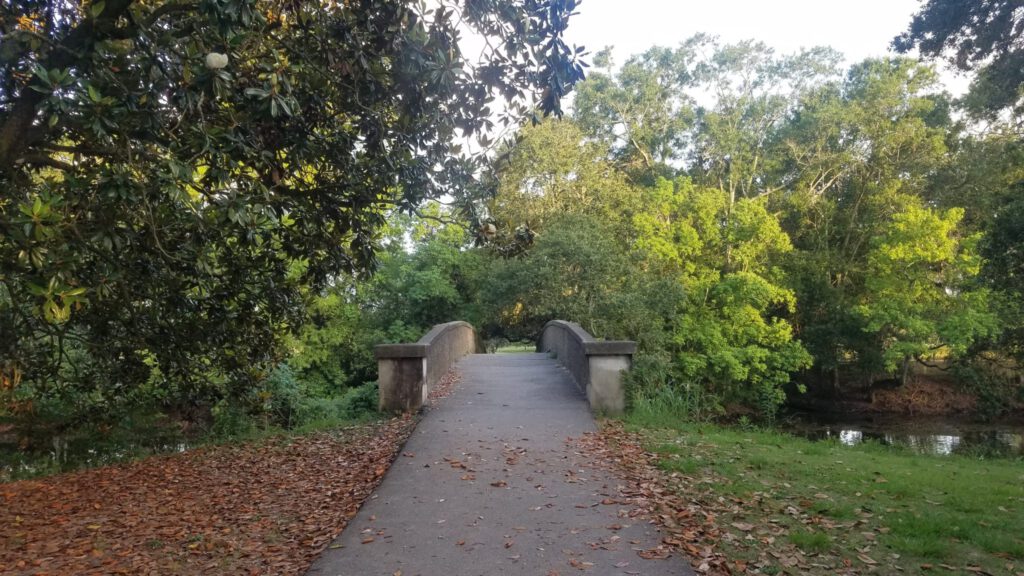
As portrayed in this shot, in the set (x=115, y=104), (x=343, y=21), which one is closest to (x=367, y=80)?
(x=343, y=21)

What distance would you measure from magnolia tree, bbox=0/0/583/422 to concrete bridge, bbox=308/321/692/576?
2.31 m

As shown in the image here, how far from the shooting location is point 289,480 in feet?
25.1

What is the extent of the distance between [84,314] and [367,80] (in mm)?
4003

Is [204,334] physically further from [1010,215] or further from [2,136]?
[1010,215]

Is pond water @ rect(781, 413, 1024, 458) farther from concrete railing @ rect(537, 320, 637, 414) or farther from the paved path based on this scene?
the paved path

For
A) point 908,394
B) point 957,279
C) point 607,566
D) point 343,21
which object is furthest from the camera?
point 908,394

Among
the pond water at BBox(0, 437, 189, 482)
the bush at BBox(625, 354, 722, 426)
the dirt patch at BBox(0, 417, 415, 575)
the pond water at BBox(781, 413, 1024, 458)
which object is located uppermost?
the bush at BBox(625, 354, 722, 426)

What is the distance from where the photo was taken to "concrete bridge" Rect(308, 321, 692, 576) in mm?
4578

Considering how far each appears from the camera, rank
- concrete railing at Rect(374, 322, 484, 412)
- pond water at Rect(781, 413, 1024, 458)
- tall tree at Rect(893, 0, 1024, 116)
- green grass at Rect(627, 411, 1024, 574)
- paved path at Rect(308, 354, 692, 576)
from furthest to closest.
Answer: pond water at Rect(781, 413, 1024, 458) → concrete railing at Rect(374, 322, 484, 412) → tall tree at Rect(893, 0, 1024, 116) → green grass at Rect(627, 411, 1024, 574) → paved path at Rect(308, 354, 692, 576)

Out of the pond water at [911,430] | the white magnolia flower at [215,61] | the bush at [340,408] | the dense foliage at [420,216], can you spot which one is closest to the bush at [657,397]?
the dense foliage at [420,216]

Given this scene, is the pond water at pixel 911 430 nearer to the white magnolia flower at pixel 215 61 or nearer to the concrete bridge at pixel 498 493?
the concrete bridge at pixel 498 493

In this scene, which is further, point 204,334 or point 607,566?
point 204,334

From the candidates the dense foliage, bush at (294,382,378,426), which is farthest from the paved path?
bush at (294,382,378,426)

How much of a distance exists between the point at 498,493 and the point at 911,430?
22.5 meters
